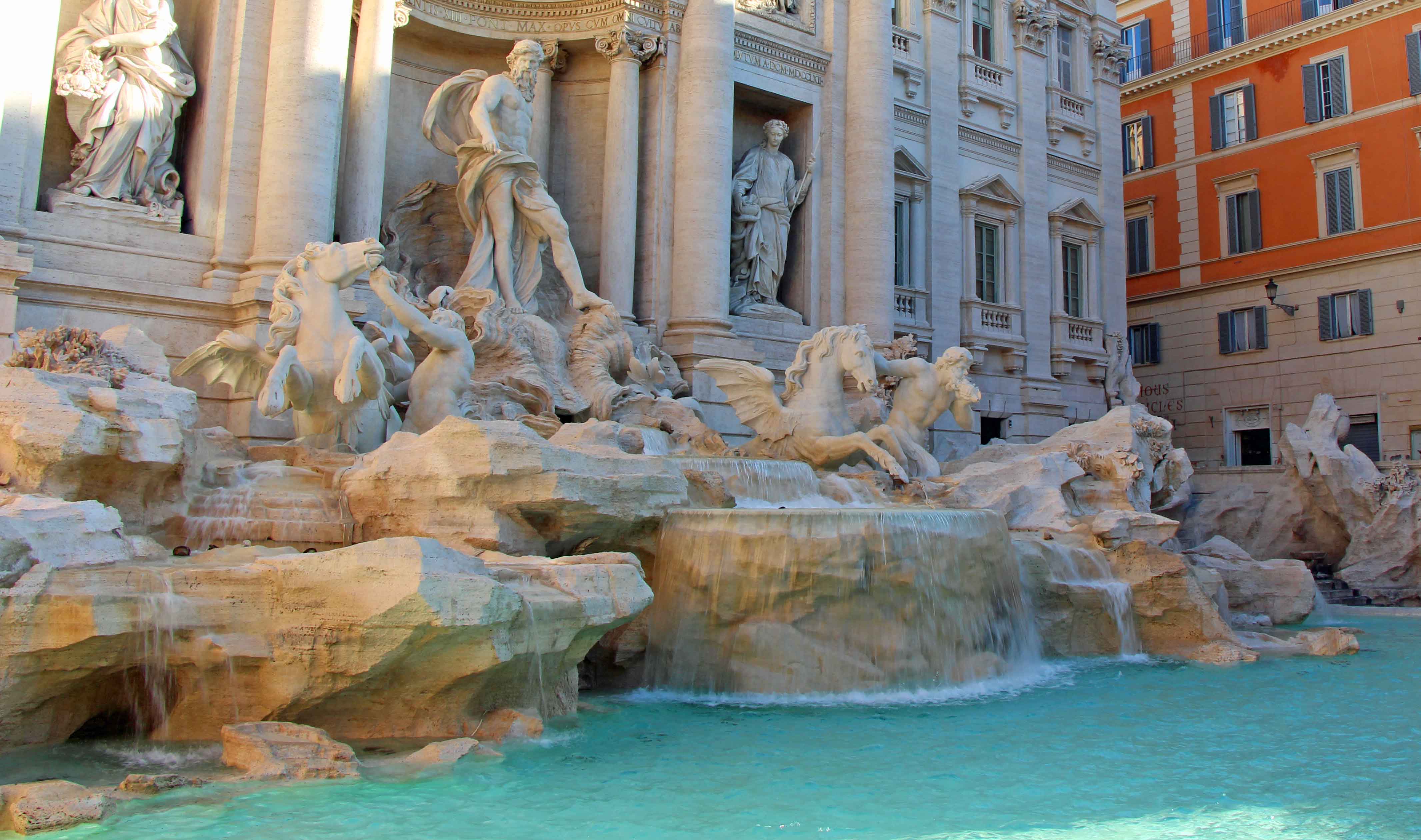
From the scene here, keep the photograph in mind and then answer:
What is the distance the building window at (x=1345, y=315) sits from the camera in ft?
71.1

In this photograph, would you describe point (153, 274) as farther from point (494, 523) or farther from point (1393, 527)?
point (1393, 527)

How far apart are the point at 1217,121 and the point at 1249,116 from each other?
730 millimetres

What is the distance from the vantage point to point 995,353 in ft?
61.6

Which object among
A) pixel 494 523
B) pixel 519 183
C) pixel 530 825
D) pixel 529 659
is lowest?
pixel 530 825

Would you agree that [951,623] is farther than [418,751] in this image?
Yes

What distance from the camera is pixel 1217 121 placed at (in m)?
24.5

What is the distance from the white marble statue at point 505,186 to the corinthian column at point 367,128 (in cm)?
83

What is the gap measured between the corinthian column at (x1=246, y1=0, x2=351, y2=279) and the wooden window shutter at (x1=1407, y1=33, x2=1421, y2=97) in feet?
62.7

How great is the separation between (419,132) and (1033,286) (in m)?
10.2

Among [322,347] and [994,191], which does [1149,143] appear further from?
[322,347]

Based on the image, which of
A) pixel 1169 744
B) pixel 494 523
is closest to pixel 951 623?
pixel 1169 744

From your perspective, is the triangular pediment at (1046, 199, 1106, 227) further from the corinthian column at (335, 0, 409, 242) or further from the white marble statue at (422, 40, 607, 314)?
the corinthian column at (335, 0, 409, 242)

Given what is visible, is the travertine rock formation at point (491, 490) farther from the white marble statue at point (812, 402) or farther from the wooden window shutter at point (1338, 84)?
the wooden window shutter at point (1338, 84)

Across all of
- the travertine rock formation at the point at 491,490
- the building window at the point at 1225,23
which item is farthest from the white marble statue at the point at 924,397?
the building window at the point at 1225,23
